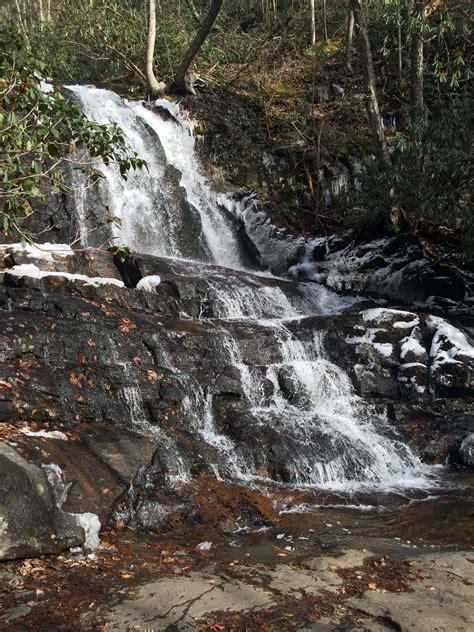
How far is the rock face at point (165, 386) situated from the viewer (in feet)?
18.3

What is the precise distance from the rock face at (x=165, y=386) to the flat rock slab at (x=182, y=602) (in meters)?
1.19

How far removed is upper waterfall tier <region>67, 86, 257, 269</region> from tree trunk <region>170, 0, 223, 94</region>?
94cm

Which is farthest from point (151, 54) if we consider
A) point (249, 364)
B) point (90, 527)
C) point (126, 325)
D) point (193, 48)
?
point (90, 527)

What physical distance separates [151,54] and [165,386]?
13.3 metres

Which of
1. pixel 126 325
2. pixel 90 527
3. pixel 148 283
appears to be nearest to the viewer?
pixel 90 527

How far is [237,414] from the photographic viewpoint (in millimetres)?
8250

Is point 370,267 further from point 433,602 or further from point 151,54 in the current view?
point 433,602

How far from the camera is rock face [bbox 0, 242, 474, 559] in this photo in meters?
5.57

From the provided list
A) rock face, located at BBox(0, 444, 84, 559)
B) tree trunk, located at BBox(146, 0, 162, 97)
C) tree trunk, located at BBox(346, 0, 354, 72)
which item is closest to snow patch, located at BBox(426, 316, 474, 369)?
rock face, located at BBox(0, 444, 84, 559)

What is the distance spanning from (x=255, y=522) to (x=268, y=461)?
1.43 m

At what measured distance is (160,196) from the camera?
15.0m

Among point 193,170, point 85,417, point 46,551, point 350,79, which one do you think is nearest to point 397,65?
point 350,79

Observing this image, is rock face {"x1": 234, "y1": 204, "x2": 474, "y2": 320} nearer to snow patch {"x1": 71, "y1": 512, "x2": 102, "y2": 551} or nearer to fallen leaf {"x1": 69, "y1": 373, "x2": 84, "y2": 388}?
fallen leaf {"x1": 69, "y1": 373, "x2": 84, "y2": 388}

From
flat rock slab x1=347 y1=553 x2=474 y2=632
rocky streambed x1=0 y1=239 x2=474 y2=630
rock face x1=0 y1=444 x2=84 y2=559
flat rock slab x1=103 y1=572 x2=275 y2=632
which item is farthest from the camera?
rock face x1=0 y1=444 x2=84 y2=559
